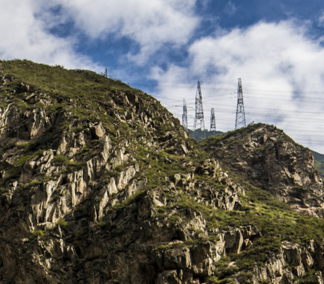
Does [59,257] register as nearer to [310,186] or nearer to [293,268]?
[293,268]

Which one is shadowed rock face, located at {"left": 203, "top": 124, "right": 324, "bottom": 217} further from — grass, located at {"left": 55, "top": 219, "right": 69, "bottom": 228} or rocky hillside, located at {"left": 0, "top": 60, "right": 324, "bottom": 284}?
grass, located at {"left": 55, "top": 219, "right": 69, "bottom": 228}

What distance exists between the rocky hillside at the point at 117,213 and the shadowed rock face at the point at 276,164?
3052cm

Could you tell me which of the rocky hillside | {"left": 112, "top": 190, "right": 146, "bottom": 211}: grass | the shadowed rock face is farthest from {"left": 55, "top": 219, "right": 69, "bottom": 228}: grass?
the shadowed rock face

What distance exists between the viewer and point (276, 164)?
12344 centimetres

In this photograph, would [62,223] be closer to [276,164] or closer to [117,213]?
[117,213]

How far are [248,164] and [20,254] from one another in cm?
8327

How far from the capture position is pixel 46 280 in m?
59.1

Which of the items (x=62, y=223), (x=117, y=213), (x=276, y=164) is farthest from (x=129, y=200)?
→ (x=276, y=164)

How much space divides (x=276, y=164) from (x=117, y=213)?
72096 millimetres

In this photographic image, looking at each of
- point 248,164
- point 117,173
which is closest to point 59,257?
point 117,173

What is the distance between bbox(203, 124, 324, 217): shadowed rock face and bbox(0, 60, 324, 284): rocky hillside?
30.5 metres

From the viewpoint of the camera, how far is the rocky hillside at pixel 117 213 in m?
58.5

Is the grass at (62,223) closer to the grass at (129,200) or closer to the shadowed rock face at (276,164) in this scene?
the grass at (129,200)

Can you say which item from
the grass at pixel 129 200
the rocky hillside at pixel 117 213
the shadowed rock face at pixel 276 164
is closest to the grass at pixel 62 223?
the rocky hillside at pixel 117 213
